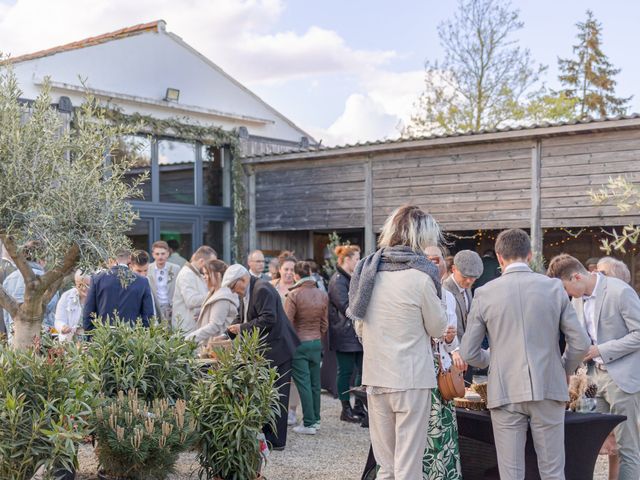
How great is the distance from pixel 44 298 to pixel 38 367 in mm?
1326

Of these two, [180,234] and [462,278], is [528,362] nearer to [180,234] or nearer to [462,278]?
[462,278]

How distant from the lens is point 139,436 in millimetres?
4789

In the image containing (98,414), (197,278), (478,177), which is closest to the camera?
(98,414)

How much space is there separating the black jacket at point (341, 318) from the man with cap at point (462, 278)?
→ 2.24 metres

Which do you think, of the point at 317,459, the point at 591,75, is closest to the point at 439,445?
the point at 317,459

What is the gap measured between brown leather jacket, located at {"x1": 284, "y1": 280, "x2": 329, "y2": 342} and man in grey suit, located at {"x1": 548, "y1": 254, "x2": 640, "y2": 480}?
319 centimetres

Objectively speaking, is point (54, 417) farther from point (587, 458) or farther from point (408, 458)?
point (587, 458)

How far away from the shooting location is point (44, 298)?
18.3 feet

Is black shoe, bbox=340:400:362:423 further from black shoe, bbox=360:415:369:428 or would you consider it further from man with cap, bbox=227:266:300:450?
man with cap, bbox=227:266:300:450

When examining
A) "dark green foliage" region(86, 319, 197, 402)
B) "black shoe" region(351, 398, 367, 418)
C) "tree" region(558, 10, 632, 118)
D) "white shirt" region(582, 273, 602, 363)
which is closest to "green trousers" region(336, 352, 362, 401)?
"black shoe" region(351, 398, 367, 418)

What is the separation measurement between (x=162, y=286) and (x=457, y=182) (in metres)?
5.68

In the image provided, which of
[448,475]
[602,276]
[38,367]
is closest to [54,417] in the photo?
[38,367]

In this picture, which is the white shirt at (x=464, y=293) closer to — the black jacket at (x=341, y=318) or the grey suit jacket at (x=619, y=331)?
the grey suit jacket at (x=619, y=331)

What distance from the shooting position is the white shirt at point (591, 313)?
17.1 ft
